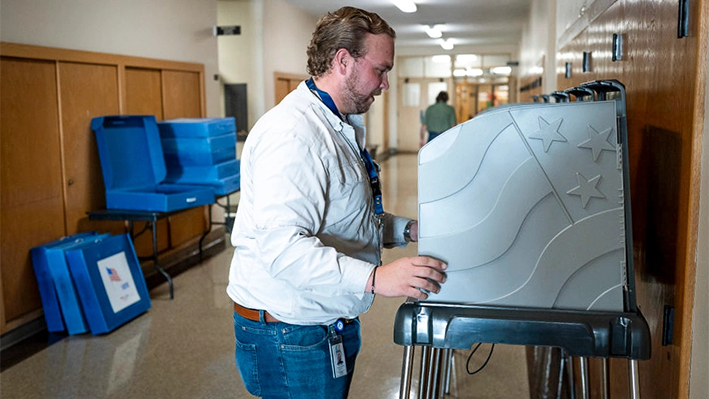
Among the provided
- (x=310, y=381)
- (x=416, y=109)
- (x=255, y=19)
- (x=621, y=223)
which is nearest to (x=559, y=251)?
(x=621, y=223)

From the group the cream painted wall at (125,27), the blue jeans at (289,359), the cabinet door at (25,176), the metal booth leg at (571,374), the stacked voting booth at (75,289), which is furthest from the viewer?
the cream painted wall at (125,27)

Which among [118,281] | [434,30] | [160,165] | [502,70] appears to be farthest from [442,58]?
[118,281]

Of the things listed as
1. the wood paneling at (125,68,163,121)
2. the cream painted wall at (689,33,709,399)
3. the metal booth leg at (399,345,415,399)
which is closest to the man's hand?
the metal booth leg at (399,345,415,399)

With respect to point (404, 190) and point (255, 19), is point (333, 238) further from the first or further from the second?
point (404, 190)

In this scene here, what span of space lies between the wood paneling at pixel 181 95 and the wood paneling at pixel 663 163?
4652 millimetres

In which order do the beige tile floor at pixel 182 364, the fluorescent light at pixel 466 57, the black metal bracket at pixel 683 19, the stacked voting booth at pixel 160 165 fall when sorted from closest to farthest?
the black metal bracket at pixel 683 19 → the beige tile floor at pixel 182 364 → the stacked voting booth at pixel 160 165 → the fluorescent light at pixel 466 57

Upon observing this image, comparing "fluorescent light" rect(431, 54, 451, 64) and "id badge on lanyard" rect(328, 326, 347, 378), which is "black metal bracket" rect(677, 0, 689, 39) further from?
"fluorescent light" rect(431, 54, 451, 64)

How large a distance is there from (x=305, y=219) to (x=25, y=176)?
3.28m

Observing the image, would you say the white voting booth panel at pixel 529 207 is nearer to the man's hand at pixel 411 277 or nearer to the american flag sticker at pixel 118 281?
the man's hand at pixel 411 277

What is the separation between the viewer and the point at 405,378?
1.47 metres

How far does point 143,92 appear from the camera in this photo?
18.7 ft

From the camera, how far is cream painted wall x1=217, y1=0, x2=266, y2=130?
873cm

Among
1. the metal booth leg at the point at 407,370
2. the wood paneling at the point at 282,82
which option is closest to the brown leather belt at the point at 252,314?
the metal booth leg at the point at 407,370

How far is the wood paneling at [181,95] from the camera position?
612 cm
